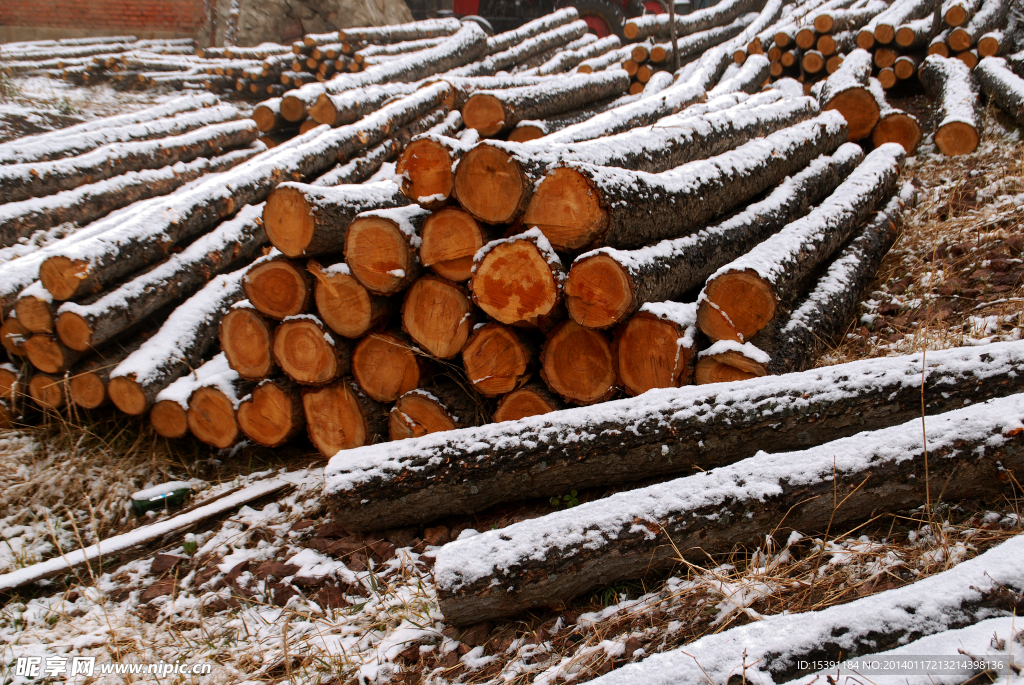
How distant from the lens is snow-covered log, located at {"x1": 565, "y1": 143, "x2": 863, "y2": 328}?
2795 millimetres

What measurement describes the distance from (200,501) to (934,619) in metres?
3.47

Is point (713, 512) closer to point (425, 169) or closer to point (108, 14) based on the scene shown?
point (425, 169)

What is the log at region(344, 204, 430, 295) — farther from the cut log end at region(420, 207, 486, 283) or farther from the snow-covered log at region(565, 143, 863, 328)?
the snow-covered log at region(565, 143, 863, 328)

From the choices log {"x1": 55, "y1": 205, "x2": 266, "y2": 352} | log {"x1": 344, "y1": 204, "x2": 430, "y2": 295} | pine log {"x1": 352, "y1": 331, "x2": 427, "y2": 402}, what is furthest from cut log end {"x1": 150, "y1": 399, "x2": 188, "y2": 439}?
log {"x1": 344, "y1": 204, "x2": 430, "y2": 295}

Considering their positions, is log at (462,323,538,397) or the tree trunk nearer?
log at (462,323,538,397)

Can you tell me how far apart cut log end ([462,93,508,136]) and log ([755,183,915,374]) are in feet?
10.8

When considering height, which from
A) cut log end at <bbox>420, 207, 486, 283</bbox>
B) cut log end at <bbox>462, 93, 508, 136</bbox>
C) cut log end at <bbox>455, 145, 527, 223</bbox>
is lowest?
cut log end at <bbox>420, 207, 486, 283</bbox>

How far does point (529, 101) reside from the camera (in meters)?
6.28

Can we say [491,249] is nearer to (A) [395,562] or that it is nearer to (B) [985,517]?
(A) [395,562]

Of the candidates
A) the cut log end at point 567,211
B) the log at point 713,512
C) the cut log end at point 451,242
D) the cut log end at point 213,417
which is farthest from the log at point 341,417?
the log at point 713,512

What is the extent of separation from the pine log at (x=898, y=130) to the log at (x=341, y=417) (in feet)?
17.7

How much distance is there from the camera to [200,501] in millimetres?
3516

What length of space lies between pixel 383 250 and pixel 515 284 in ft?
2.50

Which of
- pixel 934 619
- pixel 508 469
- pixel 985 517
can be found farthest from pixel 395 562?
pixel 985 517
